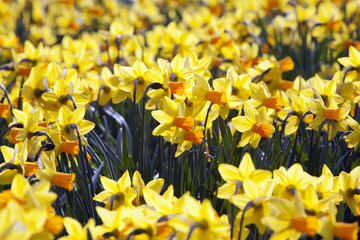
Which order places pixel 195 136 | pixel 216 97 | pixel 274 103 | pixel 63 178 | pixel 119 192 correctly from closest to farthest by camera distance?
pixel 63 178, pixel 119 192, pixel 195 136, pixel 216 97, pixel 274 103

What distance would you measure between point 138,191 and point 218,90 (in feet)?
2.26

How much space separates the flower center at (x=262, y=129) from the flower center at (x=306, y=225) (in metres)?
0.72

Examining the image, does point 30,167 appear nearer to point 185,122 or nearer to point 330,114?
point 185,122

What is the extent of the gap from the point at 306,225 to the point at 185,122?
82 centimetres

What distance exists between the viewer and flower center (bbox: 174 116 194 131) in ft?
6.77

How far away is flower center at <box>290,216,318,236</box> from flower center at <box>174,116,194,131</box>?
0.78m

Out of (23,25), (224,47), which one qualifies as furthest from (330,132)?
(23,25)

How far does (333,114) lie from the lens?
2232 millimetres

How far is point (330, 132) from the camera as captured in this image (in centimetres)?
231

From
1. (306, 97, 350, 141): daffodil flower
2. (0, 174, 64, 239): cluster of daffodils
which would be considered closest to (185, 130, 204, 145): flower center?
(306, 97, 350, 141): daffodil flower

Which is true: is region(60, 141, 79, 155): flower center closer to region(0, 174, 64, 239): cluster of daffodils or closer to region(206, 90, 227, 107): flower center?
region(0, 174, 64, 239): cluster of daffodils

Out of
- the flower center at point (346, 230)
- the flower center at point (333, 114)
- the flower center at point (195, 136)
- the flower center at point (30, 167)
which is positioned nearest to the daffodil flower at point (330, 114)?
the flower center at point (333, 114)

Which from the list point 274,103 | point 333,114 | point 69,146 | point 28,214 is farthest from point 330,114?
point 28,214

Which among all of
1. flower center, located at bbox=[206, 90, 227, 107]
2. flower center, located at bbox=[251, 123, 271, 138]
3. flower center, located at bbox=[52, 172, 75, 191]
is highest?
flower center, located at bbox=[206, 90, 227, 107]
